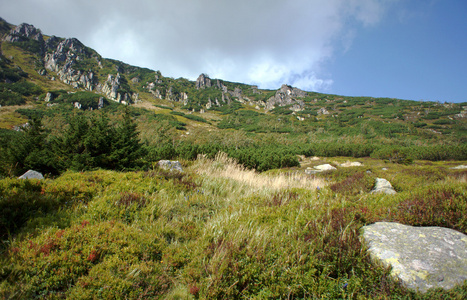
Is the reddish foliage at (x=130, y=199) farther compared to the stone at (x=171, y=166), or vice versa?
the stone at (x=171, y=166)

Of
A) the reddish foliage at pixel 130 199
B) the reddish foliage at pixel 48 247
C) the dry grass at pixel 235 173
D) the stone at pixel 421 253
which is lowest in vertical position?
the reddish foliage at pixel 48 247

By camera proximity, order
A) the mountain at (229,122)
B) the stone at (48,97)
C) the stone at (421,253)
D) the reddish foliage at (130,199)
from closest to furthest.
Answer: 1. the stone at (421,253)
2. the reddish foliage at (130,199)
3. the mountain at (229,122)
4. the stone at (48,97)

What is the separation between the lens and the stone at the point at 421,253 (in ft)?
7.23

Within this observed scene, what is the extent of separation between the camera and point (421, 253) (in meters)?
2.53

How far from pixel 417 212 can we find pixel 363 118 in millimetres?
185930

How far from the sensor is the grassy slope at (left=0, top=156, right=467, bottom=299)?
87.7 inches

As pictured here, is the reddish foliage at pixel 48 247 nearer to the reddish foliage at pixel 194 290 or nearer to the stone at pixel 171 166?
the reddish foliage at pixel 194 290

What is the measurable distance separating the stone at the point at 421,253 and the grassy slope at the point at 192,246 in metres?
0.16

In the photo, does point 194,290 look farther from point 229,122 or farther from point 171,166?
point 229,122

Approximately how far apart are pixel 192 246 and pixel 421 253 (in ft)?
10.1

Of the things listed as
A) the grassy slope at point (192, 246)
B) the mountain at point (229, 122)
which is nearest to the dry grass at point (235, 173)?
the grassy slope at point (192, 246)

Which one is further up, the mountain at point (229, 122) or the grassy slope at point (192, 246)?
the mountain at point (229, 122)

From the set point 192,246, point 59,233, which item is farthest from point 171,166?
point 192,246

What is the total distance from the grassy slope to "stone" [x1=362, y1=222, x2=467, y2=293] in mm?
157
